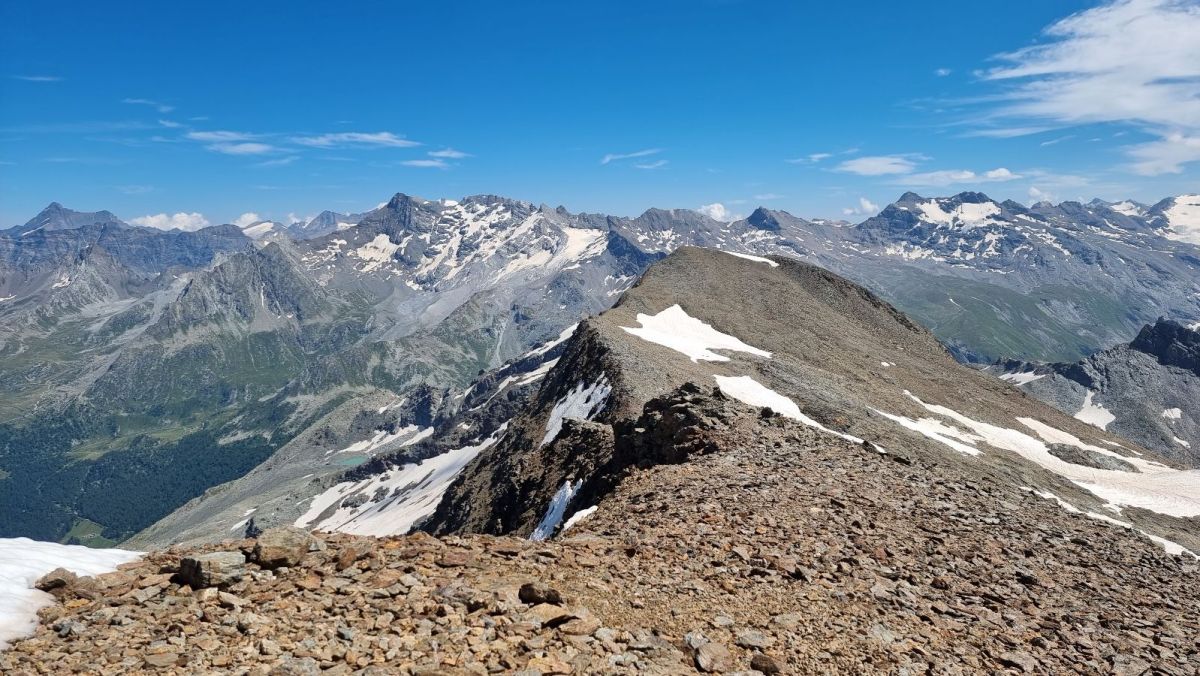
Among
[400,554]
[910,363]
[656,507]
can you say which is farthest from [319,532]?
[910,363]

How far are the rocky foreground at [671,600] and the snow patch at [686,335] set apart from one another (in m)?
48.8

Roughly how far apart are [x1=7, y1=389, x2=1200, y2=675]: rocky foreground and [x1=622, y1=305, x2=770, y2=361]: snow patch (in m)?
48.8

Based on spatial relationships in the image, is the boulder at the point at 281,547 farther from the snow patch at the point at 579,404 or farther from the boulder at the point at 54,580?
the snow patch at the point at 579,404

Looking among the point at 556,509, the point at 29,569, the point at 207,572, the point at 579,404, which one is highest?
the point at 29,569

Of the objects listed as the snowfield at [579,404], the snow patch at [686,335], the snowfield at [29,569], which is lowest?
the snowfield at [579,404]

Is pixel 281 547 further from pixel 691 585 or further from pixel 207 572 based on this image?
pixel 691 585

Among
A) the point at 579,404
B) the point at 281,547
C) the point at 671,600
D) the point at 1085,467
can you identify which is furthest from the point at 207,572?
the point at 1085,467

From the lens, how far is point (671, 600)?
572 inches

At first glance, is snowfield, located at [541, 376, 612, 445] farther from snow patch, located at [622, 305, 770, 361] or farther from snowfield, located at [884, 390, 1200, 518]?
snowfield, located at [884, 390, 1200, 518]

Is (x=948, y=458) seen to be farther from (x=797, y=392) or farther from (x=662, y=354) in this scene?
(x=662, y=354)

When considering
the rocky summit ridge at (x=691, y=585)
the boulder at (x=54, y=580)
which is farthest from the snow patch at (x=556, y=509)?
the boulder at (x=54, y=580)

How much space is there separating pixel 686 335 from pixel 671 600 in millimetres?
68809

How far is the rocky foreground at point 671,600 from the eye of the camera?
36.0ft

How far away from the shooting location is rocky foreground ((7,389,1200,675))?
10977mm
